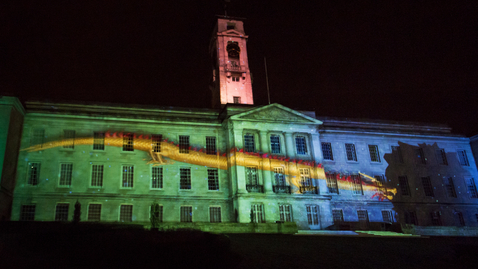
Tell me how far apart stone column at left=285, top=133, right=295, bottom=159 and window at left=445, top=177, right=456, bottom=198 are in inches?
789

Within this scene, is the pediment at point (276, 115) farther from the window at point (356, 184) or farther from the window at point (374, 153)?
the window at point (374, 153)

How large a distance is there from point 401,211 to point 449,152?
11.4m

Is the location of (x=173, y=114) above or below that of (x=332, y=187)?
above

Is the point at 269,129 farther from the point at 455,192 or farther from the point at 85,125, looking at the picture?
the point at 455,192

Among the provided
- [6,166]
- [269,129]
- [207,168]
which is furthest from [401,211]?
[6,166]

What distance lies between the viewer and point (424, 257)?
63.7ft

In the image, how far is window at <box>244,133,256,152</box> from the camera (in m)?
39.8

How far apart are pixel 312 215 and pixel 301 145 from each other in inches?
297

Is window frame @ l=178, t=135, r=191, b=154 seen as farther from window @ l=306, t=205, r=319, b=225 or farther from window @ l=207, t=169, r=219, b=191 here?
window @ l=306, t=205, r=319, b=225

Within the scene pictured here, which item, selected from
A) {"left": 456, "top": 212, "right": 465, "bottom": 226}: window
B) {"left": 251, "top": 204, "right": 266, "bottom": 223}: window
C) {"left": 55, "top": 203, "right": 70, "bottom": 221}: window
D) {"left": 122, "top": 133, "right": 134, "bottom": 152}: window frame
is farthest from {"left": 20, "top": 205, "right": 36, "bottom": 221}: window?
{"left": 456, "top": 212, "right": 465, "bottom": 226}: window

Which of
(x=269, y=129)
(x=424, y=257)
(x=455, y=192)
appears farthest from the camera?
(x=455, y=192)

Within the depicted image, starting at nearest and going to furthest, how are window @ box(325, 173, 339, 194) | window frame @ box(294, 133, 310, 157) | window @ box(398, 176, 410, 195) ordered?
window frame @ box(294, 133, 310, 157), window @ box(325, 173, 339, 194), window @ box(398, 176, 410, 195)

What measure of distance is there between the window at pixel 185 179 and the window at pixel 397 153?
24099mm

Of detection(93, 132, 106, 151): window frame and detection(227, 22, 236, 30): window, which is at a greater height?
detection(227, 22, 236, 30): window
